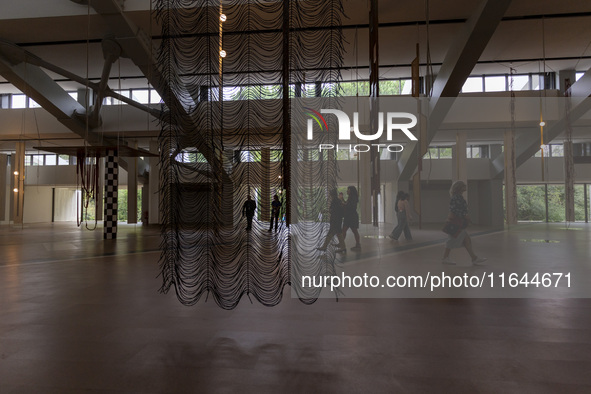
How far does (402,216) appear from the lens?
6.21 metres

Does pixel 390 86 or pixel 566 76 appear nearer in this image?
pixel 566 76

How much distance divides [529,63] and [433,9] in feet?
16.3

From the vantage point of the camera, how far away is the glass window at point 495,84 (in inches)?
500

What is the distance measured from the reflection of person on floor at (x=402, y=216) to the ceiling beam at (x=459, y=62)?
1.04 ft

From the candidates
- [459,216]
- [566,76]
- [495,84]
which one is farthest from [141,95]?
[566,76]

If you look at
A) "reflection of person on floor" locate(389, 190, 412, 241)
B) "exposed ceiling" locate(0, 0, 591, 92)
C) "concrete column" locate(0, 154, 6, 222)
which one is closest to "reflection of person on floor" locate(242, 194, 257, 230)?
"reflection of person on floor" locate(389, 190, 412, 241)

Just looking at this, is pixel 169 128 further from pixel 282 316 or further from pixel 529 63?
pixel 529 63

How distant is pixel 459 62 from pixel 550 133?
2.95m

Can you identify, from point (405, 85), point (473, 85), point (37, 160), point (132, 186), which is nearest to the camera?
point (405, 85)

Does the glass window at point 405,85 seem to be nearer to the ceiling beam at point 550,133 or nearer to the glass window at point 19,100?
the ceiling beam at point 550,133

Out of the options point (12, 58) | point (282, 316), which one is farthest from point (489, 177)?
point (12, 58)

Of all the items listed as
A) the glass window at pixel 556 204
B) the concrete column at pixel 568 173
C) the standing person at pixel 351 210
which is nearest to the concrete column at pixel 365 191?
the standing person at pixel 351 210

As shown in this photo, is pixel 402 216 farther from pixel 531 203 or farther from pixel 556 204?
pixel 556 204

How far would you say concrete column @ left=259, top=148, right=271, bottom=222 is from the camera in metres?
3.19
